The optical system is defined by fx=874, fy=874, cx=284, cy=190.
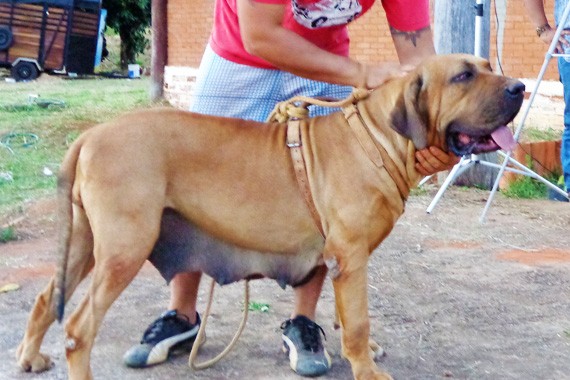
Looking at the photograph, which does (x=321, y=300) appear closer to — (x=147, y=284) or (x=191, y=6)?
(x=147, y=284)

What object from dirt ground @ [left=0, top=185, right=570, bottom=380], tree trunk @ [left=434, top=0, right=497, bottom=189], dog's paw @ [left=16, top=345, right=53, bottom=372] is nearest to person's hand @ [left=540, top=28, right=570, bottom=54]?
tree trunk @ [left=434, top=0, right=497, bottom=189]

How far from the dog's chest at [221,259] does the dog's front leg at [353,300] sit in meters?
0.17

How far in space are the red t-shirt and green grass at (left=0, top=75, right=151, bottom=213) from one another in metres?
3.79

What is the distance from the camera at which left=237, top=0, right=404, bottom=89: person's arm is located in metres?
3.39

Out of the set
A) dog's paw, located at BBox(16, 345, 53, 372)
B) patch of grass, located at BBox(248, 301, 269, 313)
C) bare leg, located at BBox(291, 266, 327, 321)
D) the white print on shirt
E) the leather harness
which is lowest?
patch of grass, located at BBox(248, 301, 269, 313)

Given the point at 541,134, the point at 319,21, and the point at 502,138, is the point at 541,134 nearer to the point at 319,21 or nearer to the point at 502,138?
the point at 319,21

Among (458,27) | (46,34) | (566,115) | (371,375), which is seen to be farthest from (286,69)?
(46,34)

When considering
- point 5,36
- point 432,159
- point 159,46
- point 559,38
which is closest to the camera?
point 432,159

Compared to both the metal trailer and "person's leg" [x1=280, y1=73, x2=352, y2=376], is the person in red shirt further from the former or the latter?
the metal trailer

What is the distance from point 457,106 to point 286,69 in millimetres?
760

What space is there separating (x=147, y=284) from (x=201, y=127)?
1.80 m

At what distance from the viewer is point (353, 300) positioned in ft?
10.8

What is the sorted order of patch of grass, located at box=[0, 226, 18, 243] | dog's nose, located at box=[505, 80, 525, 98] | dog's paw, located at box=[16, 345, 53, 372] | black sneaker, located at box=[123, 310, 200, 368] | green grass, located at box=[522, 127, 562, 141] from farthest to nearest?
1. green grass, located at box=[522, 127, 562, 141]
2. patch of grass, located at box=[0, 226, 18, 243]
3. black sneaker, located at box=[123, 310, 200, 368]
4. dog's paw, located at box=[16, 345, 53, 372]
5. dog's nose, located at box=[505, 80, 525, 98]

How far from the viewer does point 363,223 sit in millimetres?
3250
